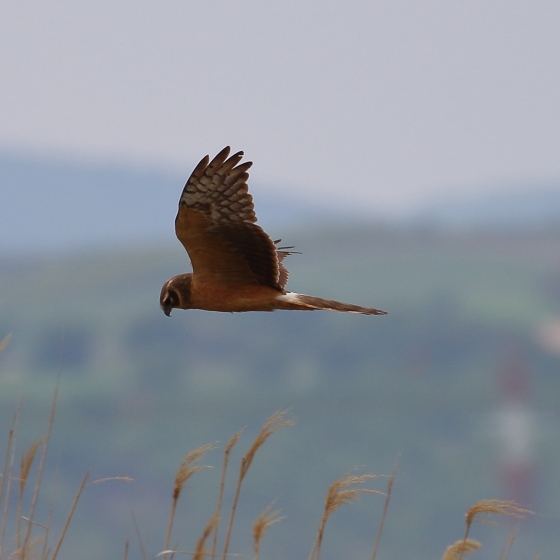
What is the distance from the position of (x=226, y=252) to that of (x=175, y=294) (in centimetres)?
36

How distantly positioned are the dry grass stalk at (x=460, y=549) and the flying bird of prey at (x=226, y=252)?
6.25 feet

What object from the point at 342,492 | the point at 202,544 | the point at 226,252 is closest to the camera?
the point at 202,544

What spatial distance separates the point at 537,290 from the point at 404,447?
3601 centimetres

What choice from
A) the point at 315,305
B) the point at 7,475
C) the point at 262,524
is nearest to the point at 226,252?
the point at 315,305

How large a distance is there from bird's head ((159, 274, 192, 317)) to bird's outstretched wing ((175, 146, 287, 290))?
85mm

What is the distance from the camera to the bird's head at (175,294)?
5.82 metres

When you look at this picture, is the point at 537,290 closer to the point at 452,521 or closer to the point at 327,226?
the point at 327,226

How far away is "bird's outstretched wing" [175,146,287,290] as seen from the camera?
18.2ft

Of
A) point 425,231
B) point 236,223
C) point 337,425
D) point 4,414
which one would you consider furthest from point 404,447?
point 236,223

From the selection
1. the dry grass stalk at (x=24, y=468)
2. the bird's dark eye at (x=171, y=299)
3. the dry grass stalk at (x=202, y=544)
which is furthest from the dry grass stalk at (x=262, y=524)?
the bird's dark eye at (x=171, y=299)

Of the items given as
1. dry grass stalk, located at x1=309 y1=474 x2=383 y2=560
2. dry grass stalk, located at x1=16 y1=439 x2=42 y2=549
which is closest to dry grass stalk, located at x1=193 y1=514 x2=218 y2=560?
dry grass stalk, located at x1=309 y1=474 x2=383 y2=560

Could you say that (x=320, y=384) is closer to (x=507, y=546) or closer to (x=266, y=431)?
(x=507, y=546)

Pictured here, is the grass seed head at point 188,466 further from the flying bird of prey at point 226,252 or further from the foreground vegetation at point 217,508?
the flying bird of prey at point 226,252

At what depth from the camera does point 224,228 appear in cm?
566
